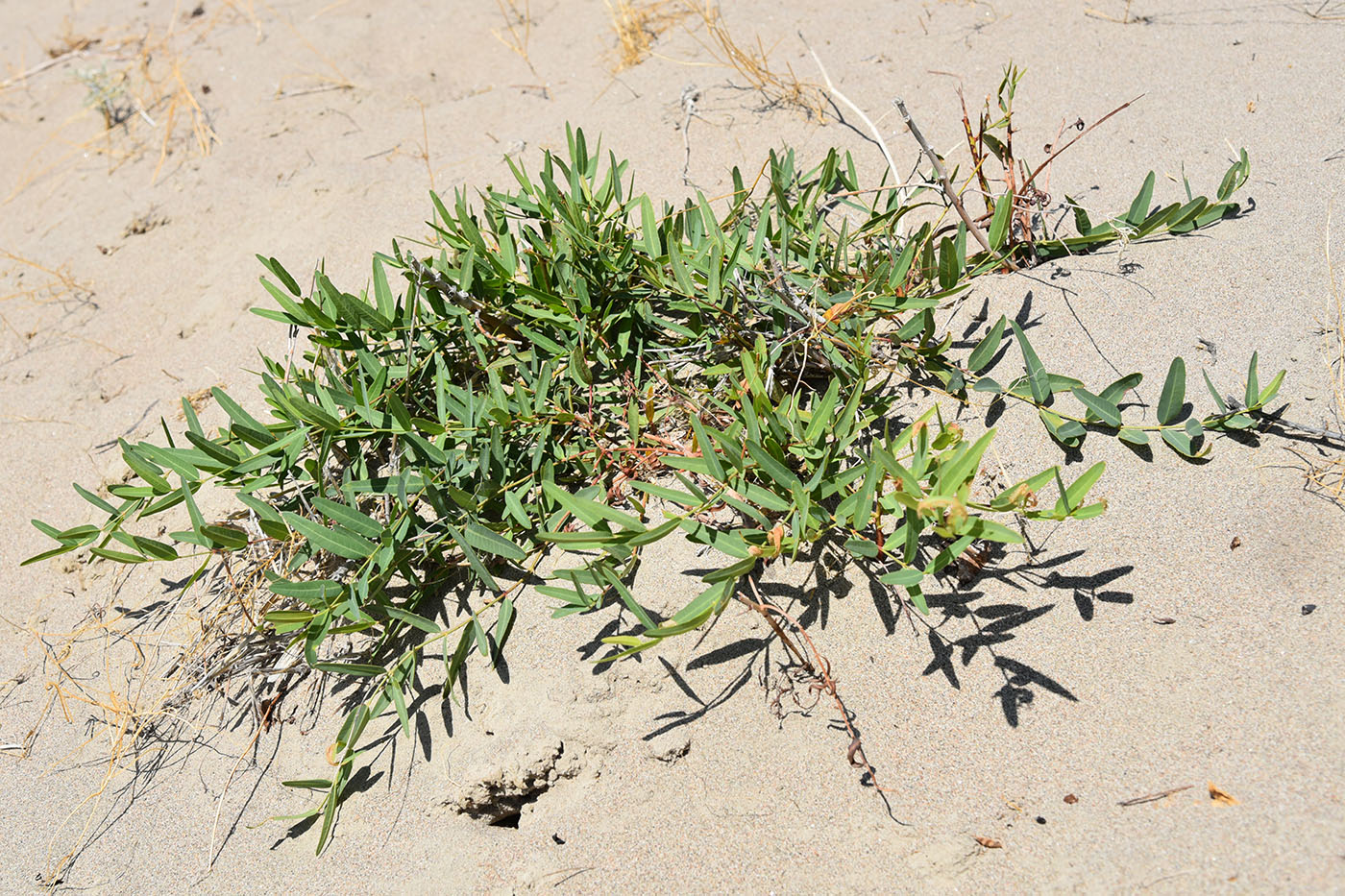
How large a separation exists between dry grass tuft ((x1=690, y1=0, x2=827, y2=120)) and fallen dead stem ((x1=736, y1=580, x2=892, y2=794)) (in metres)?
1.61

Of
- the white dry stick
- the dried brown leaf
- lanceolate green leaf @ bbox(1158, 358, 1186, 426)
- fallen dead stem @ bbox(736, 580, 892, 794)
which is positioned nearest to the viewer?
the dried brown leaf

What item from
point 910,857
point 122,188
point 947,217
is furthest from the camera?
point 122,188

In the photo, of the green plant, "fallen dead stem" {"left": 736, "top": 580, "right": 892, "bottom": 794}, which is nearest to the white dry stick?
the green plant

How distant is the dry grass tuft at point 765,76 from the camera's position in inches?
102

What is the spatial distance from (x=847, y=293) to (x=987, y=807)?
1021 millimetres

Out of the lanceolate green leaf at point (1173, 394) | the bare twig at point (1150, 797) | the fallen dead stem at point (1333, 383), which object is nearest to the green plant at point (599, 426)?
the lanceolate green leaf at point (1173, 394)

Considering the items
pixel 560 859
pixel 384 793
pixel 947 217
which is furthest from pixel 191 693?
pixel 947 217

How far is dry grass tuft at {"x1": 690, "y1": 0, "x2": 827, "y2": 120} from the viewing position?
8.46 feet

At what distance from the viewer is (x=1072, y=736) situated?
52.6 inches

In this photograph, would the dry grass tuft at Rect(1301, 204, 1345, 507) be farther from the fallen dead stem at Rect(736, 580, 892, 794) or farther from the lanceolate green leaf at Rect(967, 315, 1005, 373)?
the fallen dead stem at Rect(736, 580, 892, 794)

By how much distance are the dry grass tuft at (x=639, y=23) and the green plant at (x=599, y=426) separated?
1.10 metres

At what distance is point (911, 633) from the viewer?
1.50 meters

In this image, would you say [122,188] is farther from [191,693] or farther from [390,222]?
[191,693]

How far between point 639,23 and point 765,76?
0.64 metres
